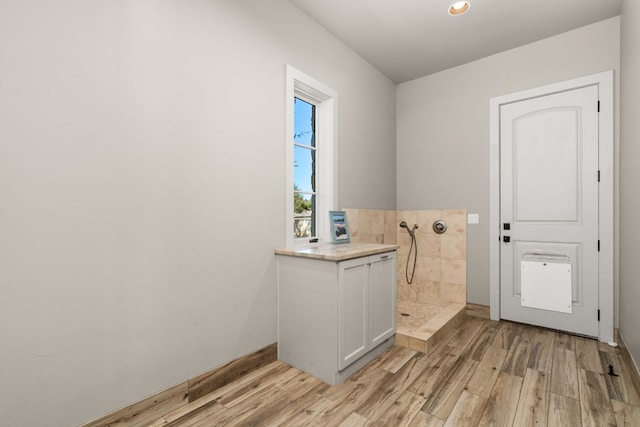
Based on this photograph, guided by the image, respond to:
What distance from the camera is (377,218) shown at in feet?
11.6

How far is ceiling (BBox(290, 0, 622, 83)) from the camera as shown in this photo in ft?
8.21

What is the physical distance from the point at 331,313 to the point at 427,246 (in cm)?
206

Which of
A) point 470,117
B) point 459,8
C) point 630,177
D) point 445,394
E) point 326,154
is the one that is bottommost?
point 445,394

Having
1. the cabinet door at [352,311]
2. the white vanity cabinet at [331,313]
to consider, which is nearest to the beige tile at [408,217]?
the white vanity cabinet at [331,313]

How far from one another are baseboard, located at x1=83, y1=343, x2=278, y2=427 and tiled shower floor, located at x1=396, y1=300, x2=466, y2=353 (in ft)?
3.70

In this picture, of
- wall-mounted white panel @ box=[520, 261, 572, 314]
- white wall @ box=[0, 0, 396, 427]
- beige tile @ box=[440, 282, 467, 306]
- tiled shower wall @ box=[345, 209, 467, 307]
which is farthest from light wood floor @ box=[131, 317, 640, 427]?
tiled shower wall @ box=[345, 209, 467, 307]

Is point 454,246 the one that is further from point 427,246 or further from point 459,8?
point 459,8

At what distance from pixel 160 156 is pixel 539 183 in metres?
3.28

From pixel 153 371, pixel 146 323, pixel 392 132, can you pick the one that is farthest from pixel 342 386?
pixel 392 132

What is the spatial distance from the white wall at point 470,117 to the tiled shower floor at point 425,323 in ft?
1.31

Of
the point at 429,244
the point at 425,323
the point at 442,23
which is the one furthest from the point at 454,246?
the point at 442,23

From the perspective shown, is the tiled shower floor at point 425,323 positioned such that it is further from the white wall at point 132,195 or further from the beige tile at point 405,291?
the white wall at point 132,195

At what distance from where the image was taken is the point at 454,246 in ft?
11.4

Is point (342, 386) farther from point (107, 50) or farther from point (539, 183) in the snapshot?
point (539, 183)
